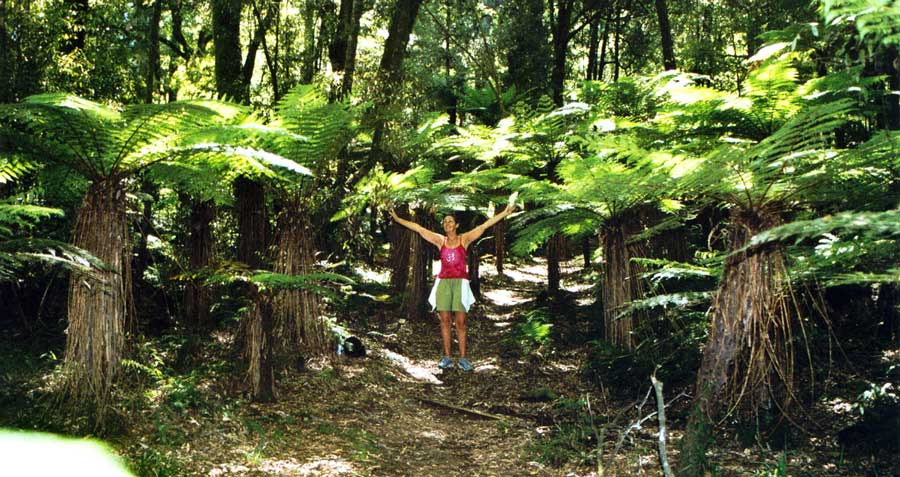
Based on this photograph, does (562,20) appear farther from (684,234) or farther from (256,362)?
(256,362)

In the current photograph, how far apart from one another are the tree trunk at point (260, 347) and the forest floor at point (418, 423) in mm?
141

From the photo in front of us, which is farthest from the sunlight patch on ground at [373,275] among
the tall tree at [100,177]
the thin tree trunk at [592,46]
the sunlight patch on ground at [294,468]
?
the thin tree trunk at [592,46]

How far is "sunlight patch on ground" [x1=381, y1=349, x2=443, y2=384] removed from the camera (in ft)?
24.7

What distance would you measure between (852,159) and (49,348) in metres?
6.60

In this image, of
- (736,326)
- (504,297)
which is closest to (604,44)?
(504,297)

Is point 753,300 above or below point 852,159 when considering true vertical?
below

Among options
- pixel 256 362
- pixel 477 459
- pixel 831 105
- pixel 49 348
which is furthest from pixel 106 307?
pixel 831 105

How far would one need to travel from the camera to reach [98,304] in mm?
5062

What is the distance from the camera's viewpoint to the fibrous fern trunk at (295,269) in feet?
21.3

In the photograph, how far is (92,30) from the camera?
8.41 metres

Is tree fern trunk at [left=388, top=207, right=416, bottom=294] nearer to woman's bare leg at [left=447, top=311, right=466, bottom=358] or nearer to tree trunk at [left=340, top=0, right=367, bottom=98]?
tree trunk at [left=340, top=0, right=367, bottom=98]

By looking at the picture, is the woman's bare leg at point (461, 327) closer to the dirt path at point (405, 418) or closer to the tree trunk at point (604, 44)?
the dirt path at point (405, 418)

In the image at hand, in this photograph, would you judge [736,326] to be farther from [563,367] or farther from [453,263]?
[453,263]

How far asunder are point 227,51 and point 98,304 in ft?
14.3
